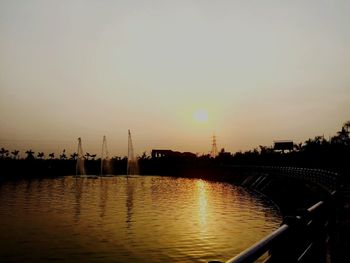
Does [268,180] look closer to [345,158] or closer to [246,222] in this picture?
[345,158]

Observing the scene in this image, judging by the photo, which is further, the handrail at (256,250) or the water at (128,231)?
the water at (128,231)

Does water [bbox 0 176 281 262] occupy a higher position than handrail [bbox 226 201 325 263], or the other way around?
handrail [bbox 226 201 325 263]

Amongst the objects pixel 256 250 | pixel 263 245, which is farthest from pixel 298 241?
pixel 256 250

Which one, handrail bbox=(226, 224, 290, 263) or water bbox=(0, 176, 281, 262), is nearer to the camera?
handrail bbox=(226, 224, 290, 263)

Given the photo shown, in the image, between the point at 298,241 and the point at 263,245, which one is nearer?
the point at 263,245

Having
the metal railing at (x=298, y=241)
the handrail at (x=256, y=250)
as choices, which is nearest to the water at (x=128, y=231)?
the metal railing at (x=298, y=241)

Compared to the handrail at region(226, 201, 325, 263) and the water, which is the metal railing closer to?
the handrail at region(226, 201, 325, 263)

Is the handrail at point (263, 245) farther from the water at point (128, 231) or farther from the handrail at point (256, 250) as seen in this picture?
the water at point (128, 231)

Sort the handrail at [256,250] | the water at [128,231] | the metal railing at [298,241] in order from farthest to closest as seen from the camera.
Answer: the water at [128,231] < the metal railing at [298,241] < the handrail at [256,250]

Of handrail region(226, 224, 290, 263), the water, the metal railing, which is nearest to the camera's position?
handrail region(226, 224, 290, 263)

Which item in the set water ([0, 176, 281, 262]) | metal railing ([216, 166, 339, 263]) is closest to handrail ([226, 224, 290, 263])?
metal railing ([216, 166, 339, 263])

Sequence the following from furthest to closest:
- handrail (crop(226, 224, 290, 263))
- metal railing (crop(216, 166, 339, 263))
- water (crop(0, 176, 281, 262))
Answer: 1. water (crop(0, 176, 281, 262))
2. metal railing (crop(216, 166, 339, 263))
3. handrail (crop(226, 224, 290, 263))

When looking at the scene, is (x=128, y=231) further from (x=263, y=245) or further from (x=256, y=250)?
(x=256, y=250)

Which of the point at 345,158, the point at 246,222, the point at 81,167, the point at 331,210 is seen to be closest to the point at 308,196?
the point at 246,222
